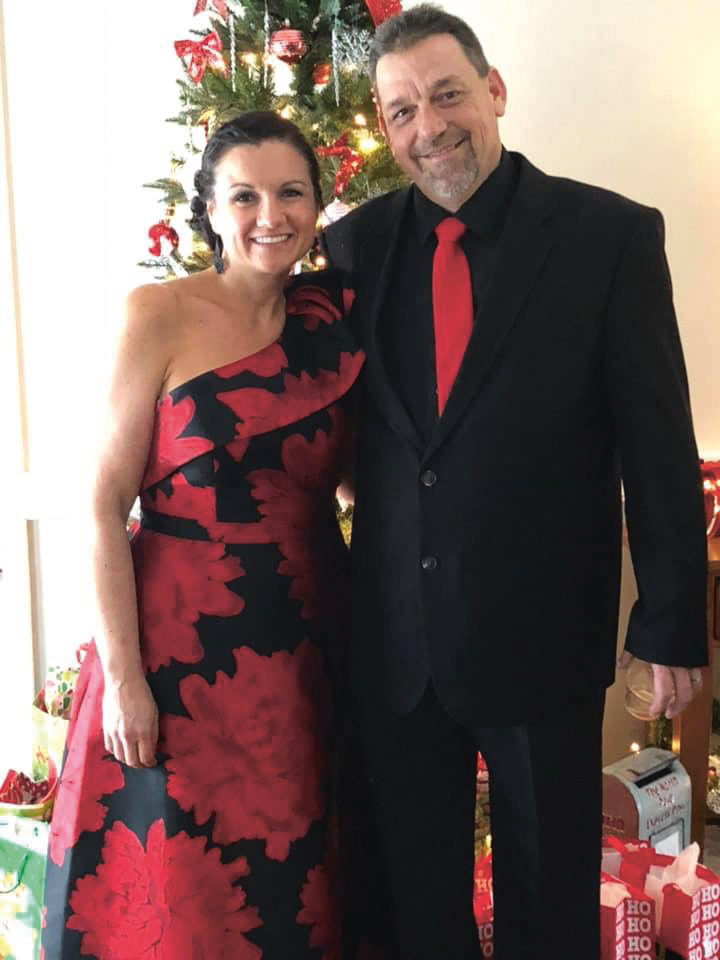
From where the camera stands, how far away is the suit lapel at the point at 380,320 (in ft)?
3.77

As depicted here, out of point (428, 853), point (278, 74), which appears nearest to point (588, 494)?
point (428, 853)

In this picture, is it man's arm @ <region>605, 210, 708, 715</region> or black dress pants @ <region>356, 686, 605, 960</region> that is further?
black dress pants @ <region>356, 686, 605, 960</region>

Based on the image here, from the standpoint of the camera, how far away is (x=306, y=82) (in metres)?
1.81

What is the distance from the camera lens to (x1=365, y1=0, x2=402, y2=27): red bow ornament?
167 cm

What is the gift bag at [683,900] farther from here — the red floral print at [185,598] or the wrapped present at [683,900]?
the red floral print at [185,598]

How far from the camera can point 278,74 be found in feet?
6.30

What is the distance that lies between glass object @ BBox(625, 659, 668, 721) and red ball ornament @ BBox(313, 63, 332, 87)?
51.0 inches

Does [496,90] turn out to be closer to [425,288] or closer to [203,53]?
[425,288]

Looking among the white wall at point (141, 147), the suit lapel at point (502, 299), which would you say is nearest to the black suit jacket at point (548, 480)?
the suit lapel at point (502, 299)

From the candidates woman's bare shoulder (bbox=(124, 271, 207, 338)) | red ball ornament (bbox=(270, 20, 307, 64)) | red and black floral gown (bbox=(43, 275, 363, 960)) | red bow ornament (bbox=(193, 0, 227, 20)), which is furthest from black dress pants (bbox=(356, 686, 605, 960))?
red bow ornament (bbox=(193, 0, 227, 20))

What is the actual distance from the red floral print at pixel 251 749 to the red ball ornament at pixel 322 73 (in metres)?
1.16

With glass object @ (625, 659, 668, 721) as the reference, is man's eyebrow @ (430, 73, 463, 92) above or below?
above

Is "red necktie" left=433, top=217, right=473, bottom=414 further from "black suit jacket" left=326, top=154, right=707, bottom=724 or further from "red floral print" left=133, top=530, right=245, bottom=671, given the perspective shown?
"red floral print" left=133, top=530, right=245, bottom=671

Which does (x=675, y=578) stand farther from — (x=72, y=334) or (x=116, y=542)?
(x=72, y=334)
